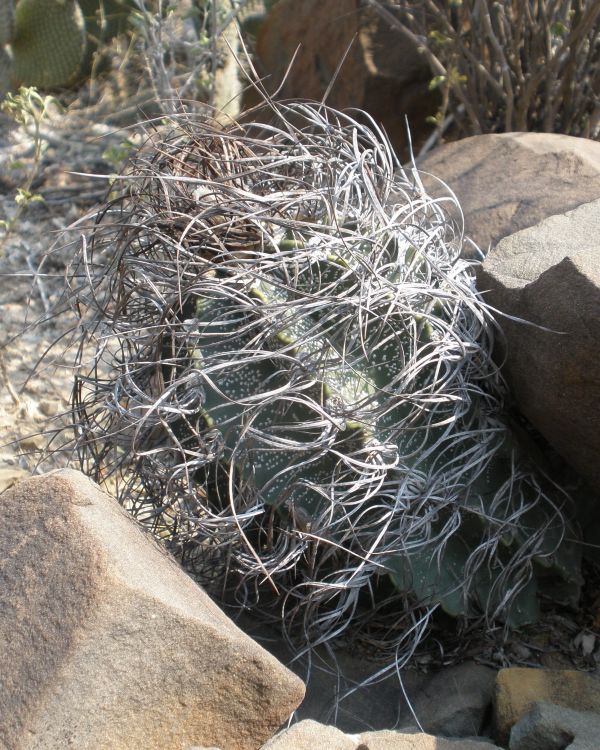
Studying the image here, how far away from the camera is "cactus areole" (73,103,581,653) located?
70.3 inches

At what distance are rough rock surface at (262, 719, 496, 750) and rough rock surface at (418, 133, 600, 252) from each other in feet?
3.75

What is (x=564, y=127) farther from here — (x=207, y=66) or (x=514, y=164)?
(x=207, y=66)

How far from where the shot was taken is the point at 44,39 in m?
4.40

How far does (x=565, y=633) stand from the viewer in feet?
6.66

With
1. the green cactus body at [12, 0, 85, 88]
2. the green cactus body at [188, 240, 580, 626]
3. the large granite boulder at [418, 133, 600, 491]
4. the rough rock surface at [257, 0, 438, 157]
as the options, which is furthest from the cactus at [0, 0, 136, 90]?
the green cactus body at [188, 240, 580, 626]

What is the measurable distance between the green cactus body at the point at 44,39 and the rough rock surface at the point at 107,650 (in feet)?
10.8

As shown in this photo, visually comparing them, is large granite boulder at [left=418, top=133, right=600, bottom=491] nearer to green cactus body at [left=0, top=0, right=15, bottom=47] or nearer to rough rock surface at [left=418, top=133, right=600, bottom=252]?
rough rock surface at [left=418, top=133, right=600, bottom=252]

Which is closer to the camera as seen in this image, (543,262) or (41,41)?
(543,262)

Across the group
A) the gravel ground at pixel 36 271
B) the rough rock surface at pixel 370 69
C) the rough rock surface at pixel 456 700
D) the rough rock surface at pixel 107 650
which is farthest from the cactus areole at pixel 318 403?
the rough rock surface at pixel 370 69

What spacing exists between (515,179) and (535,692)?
120 centimetres

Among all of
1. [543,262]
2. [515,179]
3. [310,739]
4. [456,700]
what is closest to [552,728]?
[456,700]

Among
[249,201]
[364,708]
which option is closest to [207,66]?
[249,201]

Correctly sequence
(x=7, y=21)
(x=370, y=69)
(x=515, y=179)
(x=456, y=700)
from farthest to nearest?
(x=7, y=21) < (x=370, y=69) < (x=515, y=179) < (x=456, y=700)

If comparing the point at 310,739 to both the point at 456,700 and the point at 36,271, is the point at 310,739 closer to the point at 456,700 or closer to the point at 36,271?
the point at 456,700
